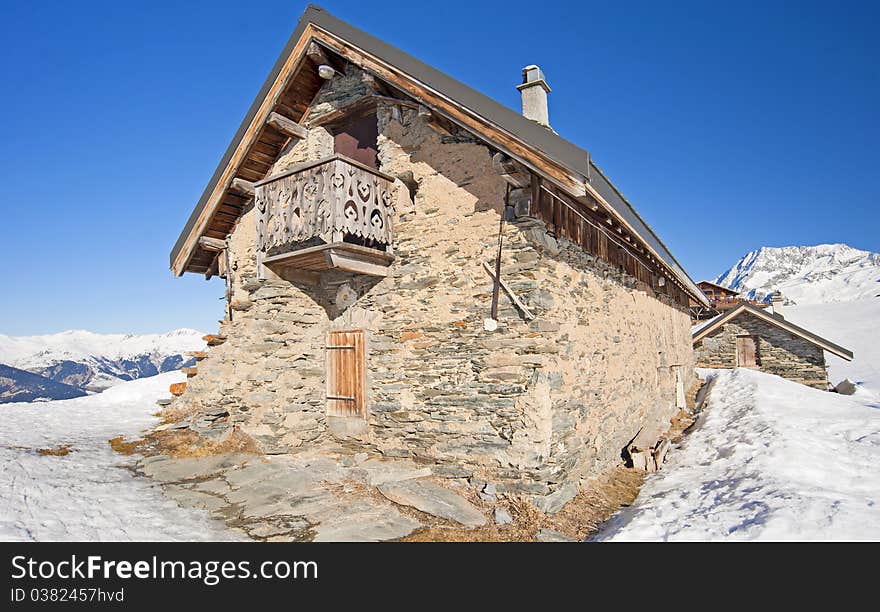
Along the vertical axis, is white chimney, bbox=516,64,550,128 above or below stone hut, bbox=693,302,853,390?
above

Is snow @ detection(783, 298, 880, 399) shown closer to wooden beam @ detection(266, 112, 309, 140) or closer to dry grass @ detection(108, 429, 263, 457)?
wooden beam @ detection(266, 112, 309, 140)

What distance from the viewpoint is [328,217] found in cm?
767

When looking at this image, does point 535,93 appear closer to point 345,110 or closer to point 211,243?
point 345,110

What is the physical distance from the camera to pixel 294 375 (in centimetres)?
909

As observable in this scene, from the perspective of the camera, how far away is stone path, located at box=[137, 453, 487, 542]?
5680mm

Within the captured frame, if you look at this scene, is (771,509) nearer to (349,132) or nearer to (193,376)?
(349,132)

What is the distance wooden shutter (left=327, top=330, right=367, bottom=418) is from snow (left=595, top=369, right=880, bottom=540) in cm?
457

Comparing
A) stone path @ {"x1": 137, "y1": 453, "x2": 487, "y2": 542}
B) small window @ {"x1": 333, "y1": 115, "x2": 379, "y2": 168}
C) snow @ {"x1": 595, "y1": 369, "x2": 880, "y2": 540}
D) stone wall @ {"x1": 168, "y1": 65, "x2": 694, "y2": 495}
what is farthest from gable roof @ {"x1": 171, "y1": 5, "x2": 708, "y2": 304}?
stone path @ {"x1": 137, "y1": 453, "x2": 487, "y2": 542}

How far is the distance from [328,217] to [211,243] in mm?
4418

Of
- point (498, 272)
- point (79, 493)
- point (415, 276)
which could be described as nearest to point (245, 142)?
point (415, 276)

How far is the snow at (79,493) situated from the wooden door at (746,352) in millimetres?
23687

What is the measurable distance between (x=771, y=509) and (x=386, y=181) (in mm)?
7083

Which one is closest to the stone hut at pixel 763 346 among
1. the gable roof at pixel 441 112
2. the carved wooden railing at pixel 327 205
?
the gable roof at pixel 441 112
